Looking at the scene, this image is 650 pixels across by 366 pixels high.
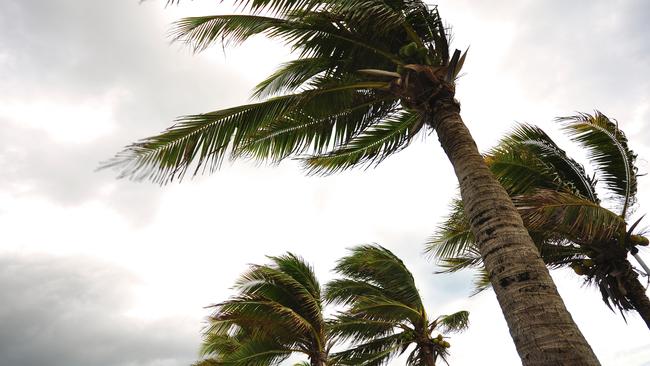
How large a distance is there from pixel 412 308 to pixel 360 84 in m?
8.11

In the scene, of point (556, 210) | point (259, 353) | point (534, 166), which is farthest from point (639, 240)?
point (259, 353)

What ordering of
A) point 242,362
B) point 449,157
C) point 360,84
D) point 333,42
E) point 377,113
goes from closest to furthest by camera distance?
point 449,157, point 360,84, point 333,42, point 377,113, point 242,362

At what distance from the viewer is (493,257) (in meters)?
3.39

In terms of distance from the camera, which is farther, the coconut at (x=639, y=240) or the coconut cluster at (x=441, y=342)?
the coconut cluster at (x=441, y=342)

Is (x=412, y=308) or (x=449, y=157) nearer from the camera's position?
(x=449, y=157)

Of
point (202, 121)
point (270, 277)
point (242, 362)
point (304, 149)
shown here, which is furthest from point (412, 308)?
point (202, 121)

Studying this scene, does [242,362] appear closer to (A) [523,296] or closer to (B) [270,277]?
(B) [270,277]

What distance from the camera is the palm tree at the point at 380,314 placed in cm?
1121

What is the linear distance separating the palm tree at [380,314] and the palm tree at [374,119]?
5.37 metres

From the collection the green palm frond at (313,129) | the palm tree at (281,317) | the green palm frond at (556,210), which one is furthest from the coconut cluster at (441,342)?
the green palm frond at (313,129)

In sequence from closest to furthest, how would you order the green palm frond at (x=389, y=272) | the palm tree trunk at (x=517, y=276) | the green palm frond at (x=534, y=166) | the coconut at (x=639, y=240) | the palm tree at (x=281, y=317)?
the palm tree trunk at (x=517, y=276) → the coconut at (x=639, y=240) → the green palm frond at (x=534, y=166) → the palm tree at (x=281, y=317) → the green palm frond at (x=389, y=272)

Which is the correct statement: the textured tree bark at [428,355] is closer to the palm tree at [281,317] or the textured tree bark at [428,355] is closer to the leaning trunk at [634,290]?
the palm tree at [281,317]

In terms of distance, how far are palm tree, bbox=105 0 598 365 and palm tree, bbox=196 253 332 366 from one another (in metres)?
4.69

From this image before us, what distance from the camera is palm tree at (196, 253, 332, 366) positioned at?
991 cm
